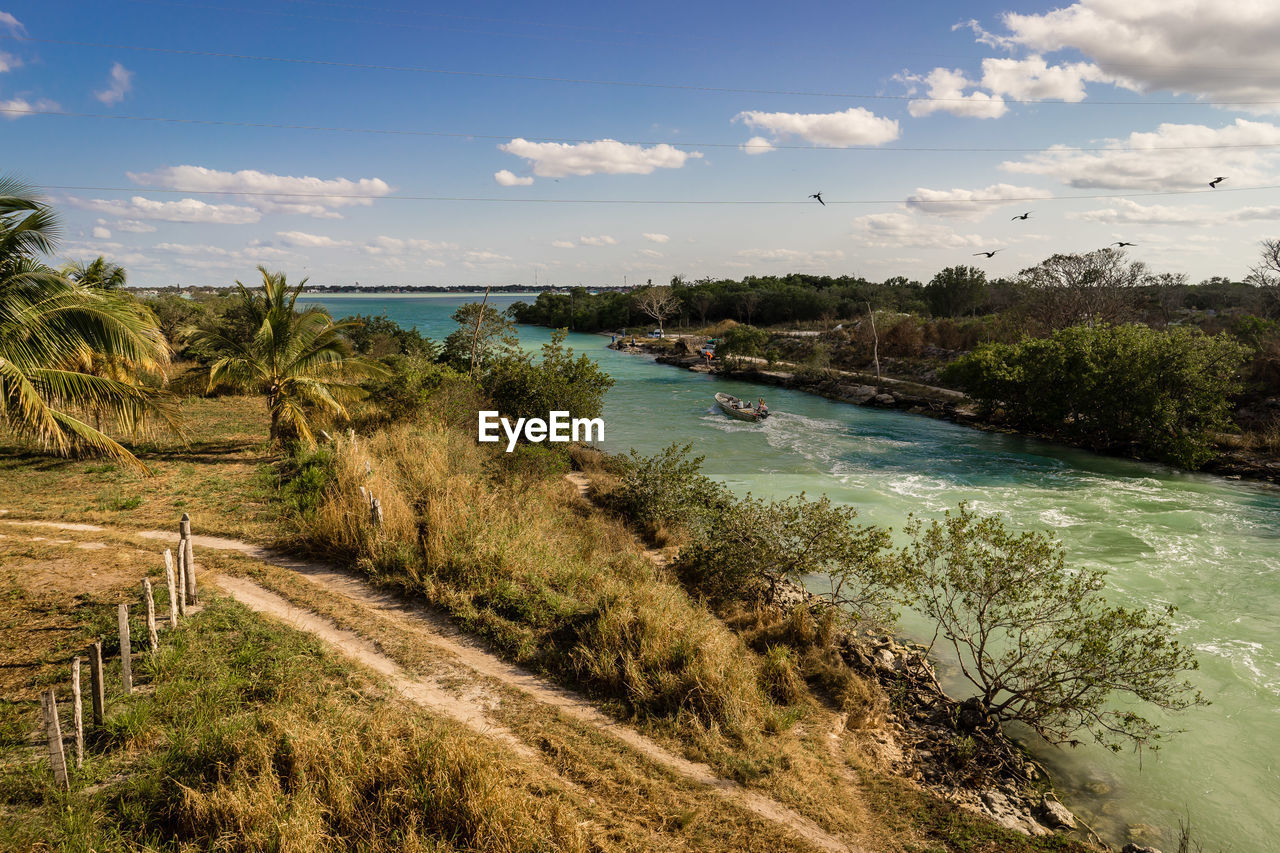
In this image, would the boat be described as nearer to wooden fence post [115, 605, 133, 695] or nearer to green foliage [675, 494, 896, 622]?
green foliage [675, 494, 896, 622]

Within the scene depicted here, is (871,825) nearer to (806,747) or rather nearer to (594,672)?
(806,747)

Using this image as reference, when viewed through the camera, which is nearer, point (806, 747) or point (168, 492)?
point (806, 747)

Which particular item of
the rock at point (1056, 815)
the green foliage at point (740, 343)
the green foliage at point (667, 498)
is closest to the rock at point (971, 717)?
the rock at point (1056, 815)

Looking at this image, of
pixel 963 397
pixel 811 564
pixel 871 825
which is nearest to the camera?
pixel 871 825

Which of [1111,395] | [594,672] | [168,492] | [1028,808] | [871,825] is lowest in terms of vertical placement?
[1028,808]

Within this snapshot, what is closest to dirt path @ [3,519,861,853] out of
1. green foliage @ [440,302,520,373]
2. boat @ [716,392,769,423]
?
green foliage @ [440,302,520,373]

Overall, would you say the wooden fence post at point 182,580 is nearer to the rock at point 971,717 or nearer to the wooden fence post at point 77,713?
the wooden fence post at point 77,713

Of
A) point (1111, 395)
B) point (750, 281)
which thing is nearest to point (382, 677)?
point (1111, 395)

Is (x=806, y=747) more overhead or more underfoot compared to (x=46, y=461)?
more underfoot
